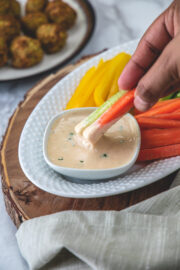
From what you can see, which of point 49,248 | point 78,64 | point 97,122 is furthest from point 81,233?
point 78,64

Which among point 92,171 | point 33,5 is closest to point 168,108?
point 92,171

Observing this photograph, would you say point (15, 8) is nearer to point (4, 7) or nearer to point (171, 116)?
point (4, 7)

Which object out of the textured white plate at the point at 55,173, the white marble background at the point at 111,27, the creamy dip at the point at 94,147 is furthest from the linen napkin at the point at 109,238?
the white marble background at the point at 111,27

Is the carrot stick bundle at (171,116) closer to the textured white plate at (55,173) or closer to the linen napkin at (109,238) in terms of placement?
the textured white plate at (55,173)

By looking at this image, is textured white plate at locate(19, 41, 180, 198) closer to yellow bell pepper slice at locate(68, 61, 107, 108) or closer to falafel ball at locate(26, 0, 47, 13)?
yellow bell pepper slice at locate(68, 61, 107, 108)

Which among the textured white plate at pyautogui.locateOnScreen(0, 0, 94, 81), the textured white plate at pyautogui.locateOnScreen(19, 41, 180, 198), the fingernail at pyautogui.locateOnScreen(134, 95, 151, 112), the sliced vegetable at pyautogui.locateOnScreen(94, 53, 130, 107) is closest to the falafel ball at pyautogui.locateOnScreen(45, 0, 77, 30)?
the textured white plate at pyautogui.locateOnScreen(0, 0, 94, 81)
